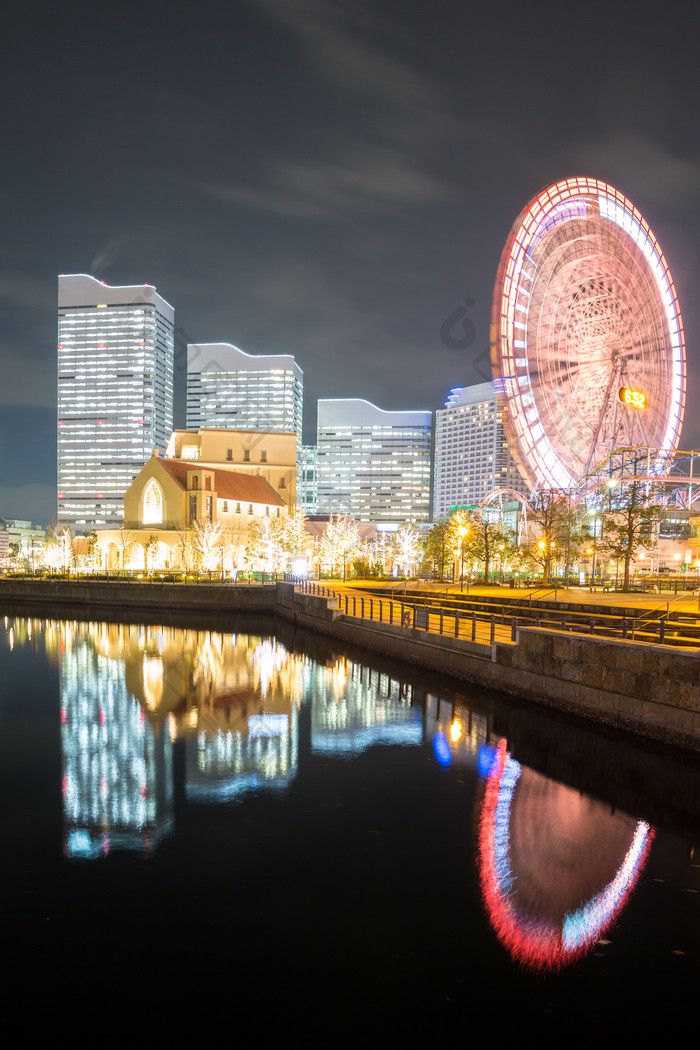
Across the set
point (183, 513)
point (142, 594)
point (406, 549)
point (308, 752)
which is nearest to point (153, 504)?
point (183, 513)

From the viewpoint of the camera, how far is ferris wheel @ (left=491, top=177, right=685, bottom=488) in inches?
1758

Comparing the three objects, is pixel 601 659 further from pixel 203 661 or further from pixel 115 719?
pixel 203 661

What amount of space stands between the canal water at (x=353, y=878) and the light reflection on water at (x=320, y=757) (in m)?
0.06

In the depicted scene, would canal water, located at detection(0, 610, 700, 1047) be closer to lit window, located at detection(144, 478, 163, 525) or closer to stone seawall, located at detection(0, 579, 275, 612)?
stone seawall, located at detection(0, 579, 275, 612)

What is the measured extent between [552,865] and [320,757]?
6860 mm

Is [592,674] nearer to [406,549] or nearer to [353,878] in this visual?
[353,878]

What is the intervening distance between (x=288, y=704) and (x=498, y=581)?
111 ft

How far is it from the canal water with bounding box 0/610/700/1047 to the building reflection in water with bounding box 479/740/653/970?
0.04m

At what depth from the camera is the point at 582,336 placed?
169ft

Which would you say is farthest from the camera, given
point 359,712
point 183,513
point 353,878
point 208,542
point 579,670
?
point 183,513

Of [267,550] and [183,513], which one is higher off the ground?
[183,513]

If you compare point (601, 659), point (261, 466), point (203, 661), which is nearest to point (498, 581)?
point (203, 661)

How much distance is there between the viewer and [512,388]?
44094 mm

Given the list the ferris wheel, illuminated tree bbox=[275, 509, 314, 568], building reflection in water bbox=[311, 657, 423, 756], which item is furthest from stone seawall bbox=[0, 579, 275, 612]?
building reflection in water bbox=[311, 657, 423, 756]
